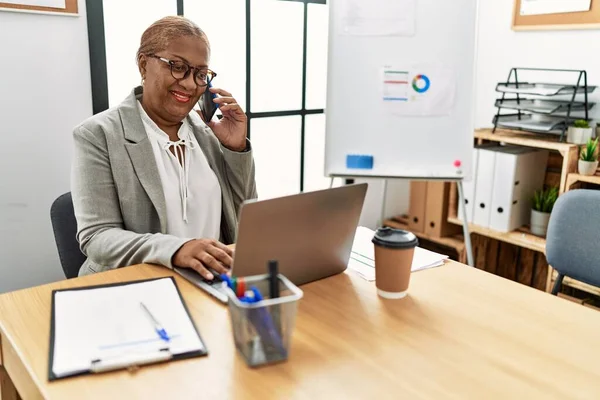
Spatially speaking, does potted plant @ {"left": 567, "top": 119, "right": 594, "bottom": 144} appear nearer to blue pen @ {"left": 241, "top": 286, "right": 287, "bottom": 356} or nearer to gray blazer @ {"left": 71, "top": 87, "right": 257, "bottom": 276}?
gray blazer @ {"left": 71, "top": 87, "right": 257, "bottom": 276}

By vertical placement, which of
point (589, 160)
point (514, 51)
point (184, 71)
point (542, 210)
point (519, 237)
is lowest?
point (519, 237)

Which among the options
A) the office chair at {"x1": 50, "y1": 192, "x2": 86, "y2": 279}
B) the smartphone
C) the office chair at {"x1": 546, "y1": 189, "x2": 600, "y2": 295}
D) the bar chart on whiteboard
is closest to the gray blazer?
the office chair at {"x1": 50, "y1": 192, "x2": 86, "y2": 279}

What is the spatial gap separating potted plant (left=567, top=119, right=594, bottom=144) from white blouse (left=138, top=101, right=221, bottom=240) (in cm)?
162

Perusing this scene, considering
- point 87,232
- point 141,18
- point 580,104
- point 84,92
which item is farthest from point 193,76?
point 580,104

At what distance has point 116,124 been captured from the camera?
1.54 metres

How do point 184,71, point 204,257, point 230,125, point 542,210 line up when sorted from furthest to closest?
point 542,210, point 230,125, point 184,71, point 204,257

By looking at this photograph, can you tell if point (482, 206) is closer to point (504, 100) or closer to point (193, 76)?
point (504, 100)

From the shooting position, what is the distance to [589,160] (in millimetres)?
2369

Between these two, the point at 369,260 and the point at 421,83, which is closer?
the point at 369,260

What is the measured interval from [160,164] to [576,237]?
1.17 meters

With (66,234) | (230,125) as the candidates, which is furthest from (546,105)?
(66,234)

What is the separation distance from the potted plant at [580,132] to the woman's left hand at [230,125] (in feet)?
4.95

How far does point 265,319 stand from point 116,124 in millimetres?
872

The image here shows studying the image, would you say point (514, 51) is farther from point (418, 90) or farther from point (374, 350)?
point (374, 350)
